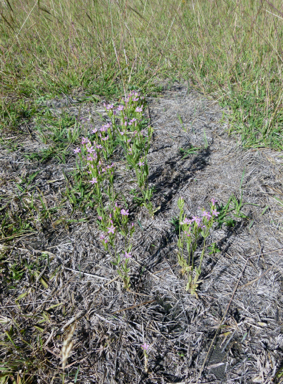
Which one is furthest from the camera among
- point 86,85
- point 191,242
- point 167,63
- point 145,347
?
point 167,63

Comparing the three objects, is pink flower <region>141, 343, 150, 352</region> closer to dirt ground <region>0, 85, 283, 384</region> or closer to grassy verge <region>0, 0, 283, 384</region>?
dirt ground <region>0, 85, 283, 384</region>

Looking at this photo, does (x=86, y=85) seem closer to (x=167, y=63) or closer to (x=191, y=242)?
(x=167, y=63)

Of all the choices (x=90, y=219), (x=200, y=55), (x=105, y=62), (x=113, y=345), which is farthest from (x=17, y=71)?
(x=113, y=345)

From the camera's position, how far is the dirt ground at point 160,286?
133 cm

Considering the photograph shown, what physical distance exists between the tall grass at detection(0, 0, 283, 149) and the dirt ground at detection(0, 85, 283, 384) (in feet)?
1.91

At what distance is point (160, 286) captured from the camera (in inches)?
62.6

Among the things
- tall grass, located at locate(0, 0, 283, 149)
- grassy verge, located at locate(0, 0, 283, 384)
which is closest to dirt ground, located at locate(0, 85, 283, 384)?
grassy verge, located at locate(0, 0, 283, 384)

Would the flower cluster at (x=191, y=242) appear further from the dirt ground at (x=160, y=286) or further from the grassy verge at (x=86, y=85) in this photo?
the grassy verge at (x=86, y=85)

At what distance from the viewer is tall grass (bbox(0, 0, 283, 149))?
8.71 feet

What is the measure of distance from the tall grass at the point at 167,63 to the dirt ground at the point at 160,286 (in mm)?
581

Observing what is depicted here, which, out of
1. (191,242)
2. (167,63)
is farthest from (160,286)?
(167,63)

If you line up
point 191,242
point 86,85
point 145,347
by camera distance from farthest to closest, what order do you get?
→ point 86,85
point 191,242
point 145,347

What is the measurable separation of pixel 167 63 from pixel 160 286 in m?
2.84

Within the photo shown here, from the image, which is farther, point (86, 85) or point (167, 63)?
point (167, 63)
